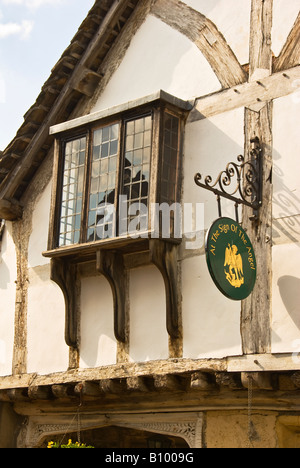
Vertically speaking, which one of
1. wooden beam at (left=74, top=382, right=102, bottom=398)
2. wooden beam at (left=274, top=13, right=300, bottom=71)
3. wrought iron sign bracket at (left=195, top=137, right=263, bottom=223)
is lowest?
wooden beam at (left=74, top=382, right=102, bottom=398)

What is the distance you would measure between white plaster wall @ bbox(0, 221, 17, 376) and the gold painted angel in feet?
13.9

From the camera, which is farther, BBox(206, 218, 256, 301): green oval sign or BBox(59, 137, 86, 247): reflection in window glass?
BBox(59, 137, 86, 247): reflection in window glass

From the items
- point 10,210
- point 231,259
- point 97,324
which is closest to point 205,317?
point 231,259

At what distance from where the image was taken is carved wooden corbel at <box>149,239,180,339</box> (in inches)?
356

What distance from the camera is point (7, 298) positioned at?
11266mm

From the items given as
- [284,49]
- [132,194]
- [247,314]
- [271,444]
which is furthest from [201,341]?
[284,49]

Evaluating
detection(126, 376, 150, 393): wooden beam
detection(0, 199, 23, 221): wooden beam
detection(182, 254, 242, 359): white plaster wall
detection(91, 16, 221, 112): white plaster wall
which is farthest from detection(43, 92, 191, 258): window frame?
detection(126, 376, 150, 393): wooden beam

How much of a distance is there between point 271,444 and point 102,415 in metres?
2.50

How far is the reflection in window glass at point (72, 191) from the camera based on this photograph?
10016 millimetres

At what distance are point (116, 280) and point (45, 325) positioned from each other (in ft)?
5.05

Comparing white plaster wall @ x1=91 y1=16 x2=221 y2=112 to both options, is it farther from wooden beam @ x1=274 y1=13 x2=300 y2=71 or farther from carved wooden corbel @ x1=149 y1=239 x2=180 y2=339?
carved wooden corbel @ x1=149 y1=239 x2=180 y2=339

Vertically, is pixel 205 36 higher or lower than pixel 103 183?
higher

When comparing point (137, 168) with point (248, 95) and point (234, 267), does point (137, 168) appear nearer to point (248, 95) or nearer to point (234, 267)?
point (248, 95)

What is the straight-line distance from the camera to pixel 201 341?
29.1ft
